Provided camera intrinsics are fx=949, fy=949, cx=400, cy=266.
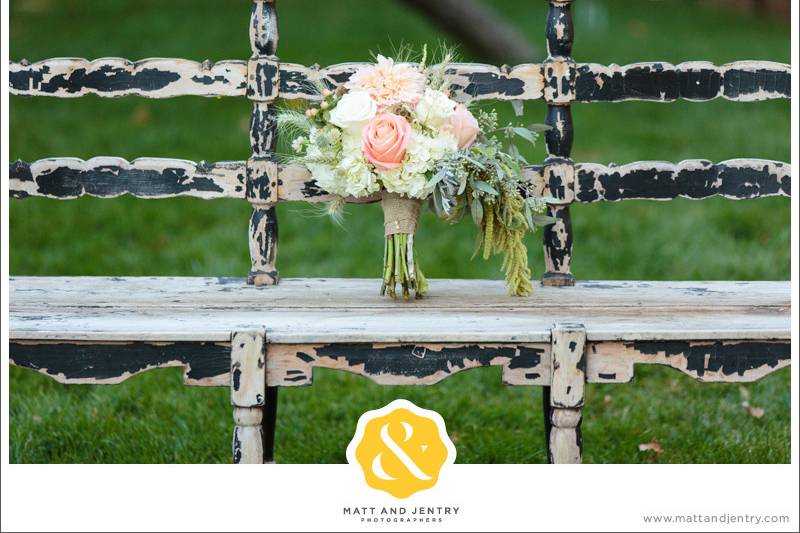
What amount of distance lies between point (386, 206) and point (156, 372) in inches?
70.9

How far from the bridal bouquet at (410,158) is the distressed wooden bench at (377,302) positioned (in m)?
0.23

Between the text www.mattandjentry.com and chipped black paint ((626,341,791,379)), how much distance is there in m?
0.38

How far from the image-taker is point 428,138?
2.77 metres

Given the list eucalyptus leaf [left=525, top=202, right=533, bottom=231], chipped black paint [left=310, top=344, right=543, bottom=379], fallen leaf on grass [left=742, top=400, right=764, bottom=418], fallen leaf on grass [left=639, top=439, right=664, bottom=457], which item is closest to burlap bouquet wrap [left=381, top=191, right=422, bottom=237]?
eucalyptus leaf [left=525, top=202, right=533, bottom=231]

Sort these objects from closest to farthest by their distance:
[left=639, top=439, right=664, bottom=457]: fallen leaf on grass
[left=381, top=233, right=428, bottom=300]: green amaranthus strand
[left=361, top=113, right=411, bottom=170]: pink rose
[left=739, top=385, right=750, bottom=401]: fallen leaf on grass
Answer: [left=361, top=113, right=411, bottom=170]: pink rose < [left=381, top=233, right=428, bottom=300]: green amaranthus strand < [left=639, top=439, right=664, bottom=457]: fallen leaf on grass < [left=739, top=385, right=750, bottom=401]: fallen leaf on grass

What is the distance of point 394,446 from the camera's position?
2.60 m

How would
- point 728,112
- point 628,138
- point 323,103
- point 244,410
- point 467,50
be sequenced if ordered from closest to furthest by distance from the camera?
point 244,410 < point 323,103 < point 628,138 < point 728,112 < point 467,50

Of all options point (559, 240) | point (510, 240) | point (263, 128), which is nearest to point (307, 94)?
point (263, 128)

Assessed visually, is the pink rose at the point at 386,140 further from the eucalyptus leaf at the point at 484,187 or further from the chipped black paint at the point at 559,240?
the chipped black paint at the point at 559,240

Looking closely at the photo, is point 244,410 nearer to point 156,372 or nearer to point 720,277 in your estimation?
point 156,372

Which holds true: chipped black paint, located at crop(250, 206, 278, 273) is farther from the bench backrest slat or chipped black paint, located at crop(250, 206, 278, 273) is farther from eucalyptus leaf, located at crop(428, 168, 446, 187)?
eucalyptus leaf, located at crop(428, 168, 446, 187)

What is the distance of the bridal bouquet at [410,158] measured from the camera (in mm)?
2748

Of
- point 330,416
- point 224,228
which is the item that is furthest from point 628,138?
point 330,416

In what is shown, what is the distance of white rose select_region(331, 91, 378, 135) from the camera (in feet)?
9.01
